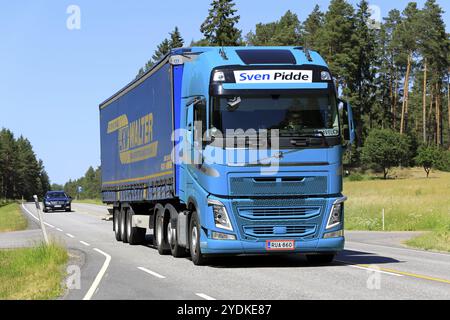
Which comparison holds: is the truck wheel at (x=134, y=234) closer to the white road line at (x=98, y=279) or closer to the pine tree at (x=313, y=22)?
the white road line at (x=98, y=279)

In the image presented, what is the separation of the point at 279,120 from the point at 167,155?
4213 millimetres

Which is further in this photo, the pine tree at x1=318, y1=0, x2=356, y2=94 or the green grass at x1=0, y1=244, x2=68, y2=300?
the pine tree at x1=318, y1=0, x2=356, y2=94

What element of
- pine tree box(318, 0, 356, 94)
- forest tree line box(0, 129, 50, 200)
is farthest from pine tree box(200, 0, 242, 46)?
forest tree line box(0, 129, 50, 200)

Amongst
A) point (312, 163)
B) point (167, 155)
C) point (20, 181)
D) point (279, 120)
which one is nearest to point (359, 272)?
point (312, 163)

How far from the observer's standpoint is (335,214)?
14625 millimetres

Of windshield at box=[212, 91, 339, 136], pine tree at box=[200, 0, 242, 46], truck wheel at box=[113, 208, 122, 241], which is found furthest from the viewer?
pine tree at box=[200, 0, 242, 46]

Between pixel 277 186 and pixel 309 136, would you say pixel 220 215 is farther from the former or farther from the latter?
pixel 309 136

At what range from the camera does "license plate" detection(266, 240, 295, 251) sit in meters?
14.3

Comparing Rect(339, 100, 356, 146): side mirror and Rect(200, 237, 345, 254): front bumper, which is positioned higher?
Rect(339, 100, 356, 146): side mirror

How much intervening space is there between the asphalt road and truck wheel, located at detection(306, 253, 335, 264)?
9.3 inches

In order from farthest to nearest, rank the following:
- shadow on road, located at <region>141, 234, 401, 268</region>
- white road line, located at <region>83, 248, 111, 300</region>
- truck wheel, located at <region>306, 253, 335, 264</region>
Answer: truck wheel, located at <region>306, 253, 335, 264</region> → shadow on road, located at <region>141, 234, 401, 268</region> → white road line, located at <region>83, 248, 111, 300</region>

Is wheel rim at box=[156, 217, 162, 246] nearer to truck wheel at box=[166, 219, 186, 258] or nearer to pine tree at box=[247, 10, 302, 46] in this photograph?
truck wheel at box=[166, 219, 186, 258]

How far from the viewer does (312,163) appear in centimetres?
1435
